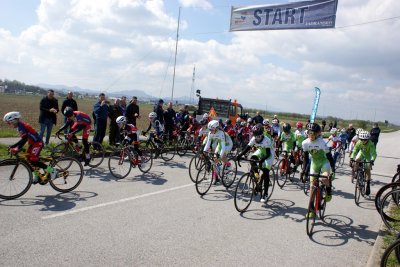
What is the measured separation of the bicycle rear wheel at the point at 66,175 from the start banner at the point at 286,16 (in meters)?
11.0

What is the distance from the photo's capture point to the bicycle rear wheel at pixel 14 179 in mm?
6402

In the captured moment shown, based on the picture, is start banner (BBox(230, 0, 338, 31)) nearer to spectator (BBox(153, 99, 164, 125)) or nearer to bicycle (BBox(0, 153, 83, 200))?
spectator (BBox(153, 99, 164, 125))

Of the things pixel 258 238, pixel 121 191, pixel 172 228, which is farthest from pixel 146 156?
pixel 258 238

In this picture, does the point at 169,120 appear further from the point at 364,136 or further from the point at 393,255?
Answer: the point at 393,255

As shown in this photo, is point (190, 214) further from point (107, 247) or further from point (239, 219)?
point (107, 247)

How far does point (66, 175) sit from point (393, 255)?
6425 mm

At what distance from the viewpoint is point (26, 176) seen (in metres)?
6.70

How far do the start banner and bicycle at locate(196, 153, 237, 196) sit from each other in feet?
26.9

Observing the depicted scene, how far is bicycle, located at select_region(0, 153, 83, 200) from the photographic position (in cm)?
645

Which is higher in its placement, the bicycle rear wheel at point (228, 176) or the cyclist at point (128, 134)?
the cyclist at point (128, 134)

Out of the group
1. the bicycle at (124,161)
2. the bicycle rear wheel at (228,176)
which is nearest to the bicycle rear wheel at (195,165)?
the bicycle rear wheel at (228,176)

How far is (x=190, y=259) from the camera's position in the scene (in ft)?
14.7

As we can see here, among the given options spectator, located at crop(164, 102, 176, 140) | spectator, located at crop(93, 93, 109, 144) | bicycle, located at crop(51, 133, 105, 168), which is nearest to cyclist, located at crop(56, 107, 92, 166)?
bicycle, located at crop(51, 133, 105, 168)

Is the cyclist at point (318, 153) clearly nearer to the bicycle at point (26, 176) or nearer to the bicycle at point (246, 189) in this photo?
the bicycle at point (246, 189)
